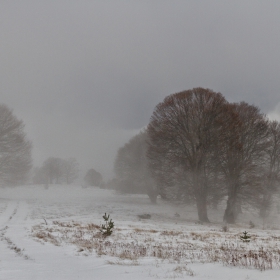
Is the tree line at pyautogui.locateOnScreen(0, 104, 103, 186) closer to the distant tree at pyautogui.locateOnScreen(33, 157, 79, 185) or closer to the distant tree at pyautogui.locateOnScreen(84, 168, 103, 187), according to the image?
the distant tree at pyautogui.locateOnScreen(33, 157, 79, 185)

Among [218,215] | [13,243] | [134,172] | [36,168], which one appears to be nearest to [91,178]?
[36,168]

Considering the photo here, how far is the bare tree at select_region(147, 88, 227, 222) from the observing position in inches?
897

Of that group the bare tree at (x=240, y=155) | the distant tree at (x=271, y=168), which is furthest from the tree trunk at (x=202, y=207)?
the distant tree at (x=271, y=168)

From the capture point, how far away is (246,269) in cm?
517

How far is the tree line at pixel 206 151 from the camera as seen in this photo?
2272cm

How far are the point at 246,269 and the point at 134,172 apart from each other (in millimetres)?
29827

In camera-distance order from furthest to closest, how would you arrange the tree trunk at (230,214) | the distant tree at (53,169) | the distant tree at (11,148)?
1. the distant tree at (53,169)
2. the distant tree at (11,148)
3. the tree trunk at (230,214)

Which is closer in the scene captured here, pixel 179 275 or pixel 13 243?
pixel 179 275

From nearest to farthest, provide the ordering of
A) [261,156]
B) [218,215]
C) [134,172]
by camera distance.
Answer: [261,156] < [218,215] < [134,172]

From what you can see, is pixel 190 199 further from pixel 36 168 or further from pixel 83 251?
pixel 36 168

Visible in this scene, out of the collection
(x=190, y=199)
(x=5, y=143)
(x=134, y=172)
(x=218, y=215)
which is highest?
(x=5, y=143)

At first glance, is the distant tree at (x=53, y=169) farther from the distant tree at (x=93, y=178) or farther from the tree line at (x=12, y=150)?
the tree line at (x=12, y=150)

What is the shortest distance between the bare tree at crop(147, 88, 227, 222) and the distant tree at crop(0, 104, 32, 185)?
18.5 metres

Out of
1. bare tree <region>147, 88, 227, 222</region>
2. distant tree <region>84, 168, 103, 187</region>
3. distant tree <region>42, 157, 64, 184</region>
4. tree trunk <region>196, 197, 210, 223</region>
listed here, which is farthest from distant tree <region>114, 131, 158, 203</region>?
distant tree <region>84, 168, 103, 187</region>
